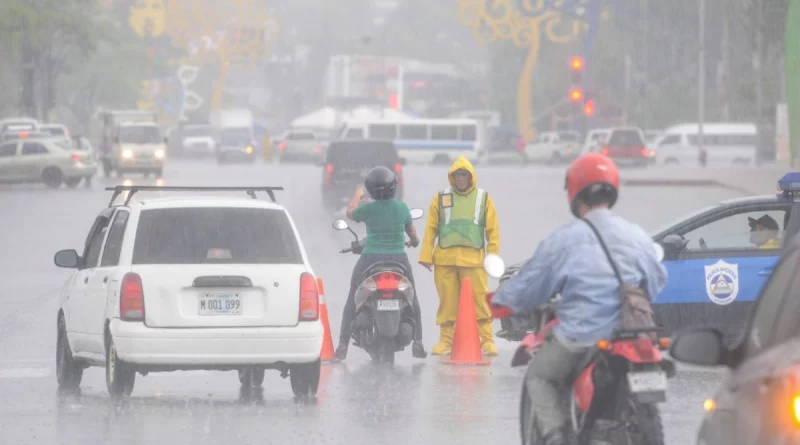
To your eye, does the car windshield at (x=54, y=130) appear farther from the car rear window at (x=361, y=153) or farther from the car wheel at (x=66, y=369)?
the car wheel at (x=66, y=369)

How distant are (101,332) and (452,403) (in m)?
2.35

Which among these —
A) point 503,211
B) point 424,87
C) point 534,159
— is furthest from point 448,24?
point 503,211

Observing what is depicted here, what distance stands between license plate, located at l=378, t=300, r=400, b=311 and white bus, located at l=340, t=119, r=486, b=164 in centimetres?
7157

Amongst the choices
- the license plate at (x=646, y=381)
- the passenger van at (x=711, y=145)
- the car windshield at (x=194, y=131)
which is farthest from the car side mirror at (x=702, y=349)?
the car windshield at (x=194, y=131)

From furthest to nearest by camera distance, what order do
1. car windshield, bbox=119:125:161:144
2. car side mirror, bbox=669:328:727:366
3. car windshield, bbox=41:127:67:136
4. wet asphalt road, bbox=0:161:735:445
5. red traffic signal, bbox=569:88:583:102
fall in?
car windshield, bbox=41:127:67:136
car windshield, bbox=119:125:161:144
red traffic signal, bbox=569:88:583:102
wet asphalt road, bbox=0:161:735:445
car side mirror, bbox=669:328:727:366

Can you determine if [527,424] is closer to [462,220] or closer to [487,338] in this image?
[462,220]

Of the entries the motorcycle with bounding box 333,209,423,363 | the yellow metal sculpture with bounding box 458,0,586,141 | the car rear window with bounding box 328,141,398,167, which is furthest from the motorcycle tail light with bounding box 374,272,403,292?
the yellow metal sculpture with bounding box 458,0,586,141

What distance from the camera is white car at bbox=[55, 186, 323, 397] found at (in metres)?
10.5

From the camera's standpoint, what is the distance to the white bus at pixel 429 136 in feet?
281

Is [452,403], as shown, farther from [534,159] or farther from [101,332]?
[534,159]

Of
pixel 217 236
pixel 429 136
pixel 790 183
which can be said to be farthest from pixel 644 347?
pixel 429 136

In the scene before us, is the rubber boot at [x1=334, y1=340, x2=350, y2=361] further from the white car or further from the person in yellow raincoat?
the white car

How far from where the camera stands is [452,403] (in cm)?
1088

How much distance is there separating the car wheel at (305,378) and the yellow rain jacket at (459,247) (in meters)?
2.44
